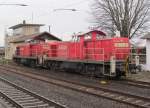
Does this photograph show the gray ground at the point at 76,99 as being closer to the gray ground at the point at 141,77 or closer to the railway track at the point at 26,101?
the railway track at the point at 26,101

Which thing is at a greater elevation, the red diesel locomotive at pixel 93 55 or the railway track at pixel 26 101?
the red diesel locomotive at pixel 93 55

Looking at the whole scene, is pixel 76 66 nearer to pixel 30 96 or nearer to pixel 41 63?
pixel 41 63

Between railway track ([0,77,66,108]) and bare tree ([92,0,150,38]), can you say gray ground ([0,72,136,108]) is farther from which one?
bare tree ([92,0,150,38])

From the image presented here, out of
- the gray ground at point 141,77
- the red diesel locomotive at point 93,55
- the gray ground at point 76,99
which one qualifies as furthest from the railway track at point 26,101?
the gray ground at point 141,77

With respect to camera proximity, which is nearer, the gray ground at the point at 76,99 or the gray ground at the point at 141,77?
the gray ground at the point at 76,99

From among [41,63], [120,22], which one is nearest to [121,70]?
[41,63]

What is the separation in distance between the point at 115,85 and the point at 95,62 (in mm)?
3483

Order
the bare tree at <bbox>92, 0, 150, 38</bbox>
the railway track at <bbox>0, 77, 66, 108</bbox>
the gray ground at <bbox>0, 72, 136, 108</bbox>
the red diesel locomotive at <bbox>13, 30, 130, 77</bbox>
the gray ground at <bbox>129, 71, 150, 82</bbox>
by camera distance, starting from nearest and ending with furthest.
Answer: the railway track at <bbox>0, 77, 66, 108</bbox>, the gray ground at <bbox>0, 72, 136, 108</bbox>, the red diesel locomotive at <bbox>13, 30, 130, 77</bbox>, the gray ground at <bbox>129, 71, 150, 82</bbox>, the bare tree at <bbox>92, 0, 150, 38</bbox>

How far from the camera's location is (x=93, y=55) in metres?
23.5

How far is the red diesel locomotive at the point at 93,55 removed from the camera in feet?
71.9

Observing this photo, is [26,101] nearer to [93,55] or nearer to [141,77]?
[93,55]

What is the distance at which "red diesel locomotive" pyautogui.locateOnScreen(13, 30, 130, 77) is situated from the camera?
21.9 m

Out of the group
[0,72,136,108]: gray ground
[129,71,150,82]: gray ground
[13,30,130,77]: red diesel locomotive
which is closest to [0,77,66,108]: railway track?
[0,72,136,108]: gray ground

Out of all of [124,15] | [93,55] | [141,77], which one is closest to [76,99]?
[93,55]
